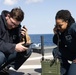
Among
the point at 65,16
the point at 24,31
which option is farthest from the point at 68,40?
the point at 24,31

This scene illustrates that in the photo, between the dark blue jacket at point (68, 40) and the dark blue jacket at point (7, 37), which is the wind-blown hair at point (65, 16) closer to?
the dark blue jacket at point (68, 40)

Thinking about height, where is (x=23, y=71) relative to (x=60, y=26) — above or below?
below

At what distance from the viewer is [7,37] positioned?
6.18 m

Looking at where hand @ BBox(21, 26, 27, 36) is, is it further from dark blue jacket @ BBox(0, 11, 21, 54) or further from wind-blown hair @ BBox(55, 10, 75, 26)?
wind-blown hair @ BBox(55, 10, 75, 26)

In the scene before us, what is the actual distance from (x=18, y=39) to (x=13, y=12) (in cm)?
81

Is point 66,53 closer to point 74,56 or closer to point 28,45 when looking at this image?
point 74,56

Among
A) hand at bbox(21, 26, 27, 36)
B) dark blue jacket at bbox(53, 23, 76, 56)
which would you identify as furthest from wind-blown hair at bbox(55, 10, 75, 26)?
hand at bbox(21, 26, 27, 36)

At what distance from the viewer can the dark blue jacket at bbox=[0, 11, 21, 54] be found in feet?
19.4

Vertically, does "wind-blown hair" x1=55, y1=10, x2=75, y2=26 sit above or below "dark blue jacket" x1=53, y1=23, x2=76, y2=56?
above

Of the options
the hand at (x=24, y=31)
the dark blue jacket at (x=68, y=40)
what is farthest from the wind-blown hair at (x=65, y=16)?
the hand at (x=24, y=31)

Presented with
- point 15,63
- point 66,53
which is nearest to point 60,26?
point 66,53

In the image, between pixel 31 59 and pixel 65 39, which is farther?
pixel 31 59

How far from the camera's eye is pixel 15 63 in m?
6.62

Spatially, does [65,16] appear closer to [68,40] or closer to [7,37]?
[68,40]
